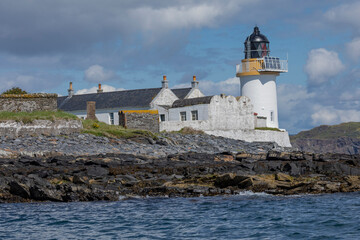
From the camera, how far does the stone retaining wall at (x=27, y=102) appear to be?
34.0 meters

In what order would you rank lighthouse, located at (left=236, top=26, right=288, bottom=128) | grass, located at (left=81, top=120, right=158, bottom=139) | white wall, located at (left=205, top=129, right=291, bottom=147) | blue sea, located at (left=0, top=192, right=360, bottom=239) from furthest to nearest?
lighthouse, located at (left=236, top=26, right=288, bottom=128) → white wall, located at (left=205, top=129, right=291, bottom=147) → grass, located at (left=81, top=120, right=158, bottom=139) → blue sea, located at (left=0, top=192, right=360, bottom=239)

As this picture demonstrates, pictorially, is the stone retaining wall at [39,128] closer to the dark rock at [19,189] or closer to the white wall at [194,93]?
the dark rock at [19,189]

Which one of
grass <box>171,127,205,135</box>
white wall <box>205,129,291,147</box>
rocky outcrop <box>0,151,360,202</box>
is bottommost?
rocky outcrop <box>0,151,360,202</box>

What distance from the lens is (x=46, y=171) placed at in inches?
738

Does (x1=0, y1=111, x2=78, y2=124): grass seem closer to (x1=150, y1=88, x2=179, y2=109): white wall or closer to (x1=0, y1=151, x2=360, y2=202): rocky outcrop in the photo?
(x1=0, y1=151, x2=360, y2=202): rocky outcrop

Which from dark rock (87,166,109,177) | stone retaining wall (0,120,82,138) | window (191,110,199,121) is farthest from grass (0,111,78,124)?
window (191,110,199,121)

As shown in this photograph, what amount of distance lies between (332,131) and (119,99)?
164ft

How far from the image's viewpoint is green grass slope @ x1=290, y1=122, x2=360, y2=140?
286 feet

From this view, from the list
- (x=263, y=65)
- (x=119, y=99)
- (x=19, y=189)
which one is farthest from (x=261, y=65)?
(x=19, y=189)

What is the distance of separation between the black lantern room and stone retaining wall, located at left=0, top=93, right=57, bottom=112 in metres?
18.7

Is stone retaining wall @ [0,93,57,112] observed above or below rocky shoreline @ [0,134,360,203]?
above

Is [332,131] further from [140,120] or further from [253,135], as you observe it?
[140,120]

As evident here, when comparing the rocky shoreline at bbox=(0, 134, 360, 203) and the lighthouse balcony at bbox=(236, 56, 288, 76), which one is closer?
the rocky shoreline at bbox=(0, 134, 360, 203)

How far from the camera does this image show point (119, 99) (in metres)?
49.9
